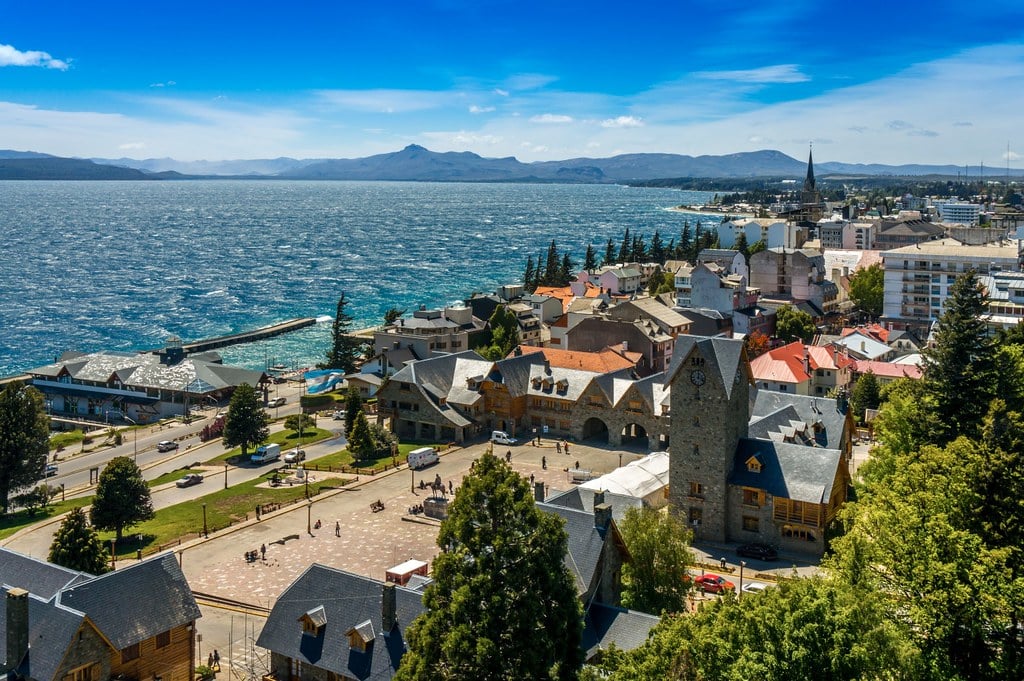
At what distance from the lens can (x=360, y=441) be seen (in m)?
73.4

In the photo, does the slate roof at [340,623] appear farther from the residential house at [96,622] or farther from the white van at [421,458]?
the white van at [421,458]

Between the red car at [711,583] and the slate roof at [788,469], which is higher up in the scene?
the slate roof at [788,469]

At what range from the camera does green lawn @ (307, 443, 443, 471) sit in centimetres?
7244

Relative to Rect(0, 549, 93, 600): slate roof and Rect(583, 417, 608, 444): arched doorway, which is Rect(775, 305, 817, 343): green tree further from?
Rect(0, 549, 93, 600): slate roof

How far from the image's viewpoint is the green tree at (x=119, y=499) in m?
56.6

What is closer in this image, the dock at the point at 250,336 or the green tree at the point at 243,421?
the green tree at the point at 243,421

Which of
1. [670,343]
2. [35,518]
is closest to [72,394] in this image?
[35,518]

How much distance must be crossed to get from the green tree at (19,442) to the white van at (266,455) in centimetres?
1539

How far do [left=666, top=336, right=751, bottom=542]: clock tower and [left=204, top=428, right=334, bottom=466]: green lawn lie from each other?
121 feet

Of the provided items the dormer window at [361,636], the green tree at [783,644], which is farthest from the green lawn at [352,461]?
the green tree at [783,644]

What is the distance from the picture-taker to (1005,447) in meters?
40.8

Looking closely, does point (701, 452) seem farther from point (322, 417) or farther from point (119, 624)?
point (322, 417)

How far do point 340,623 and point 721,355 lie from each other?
28515 mm

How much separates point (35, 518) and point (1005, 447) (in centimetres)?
5903
